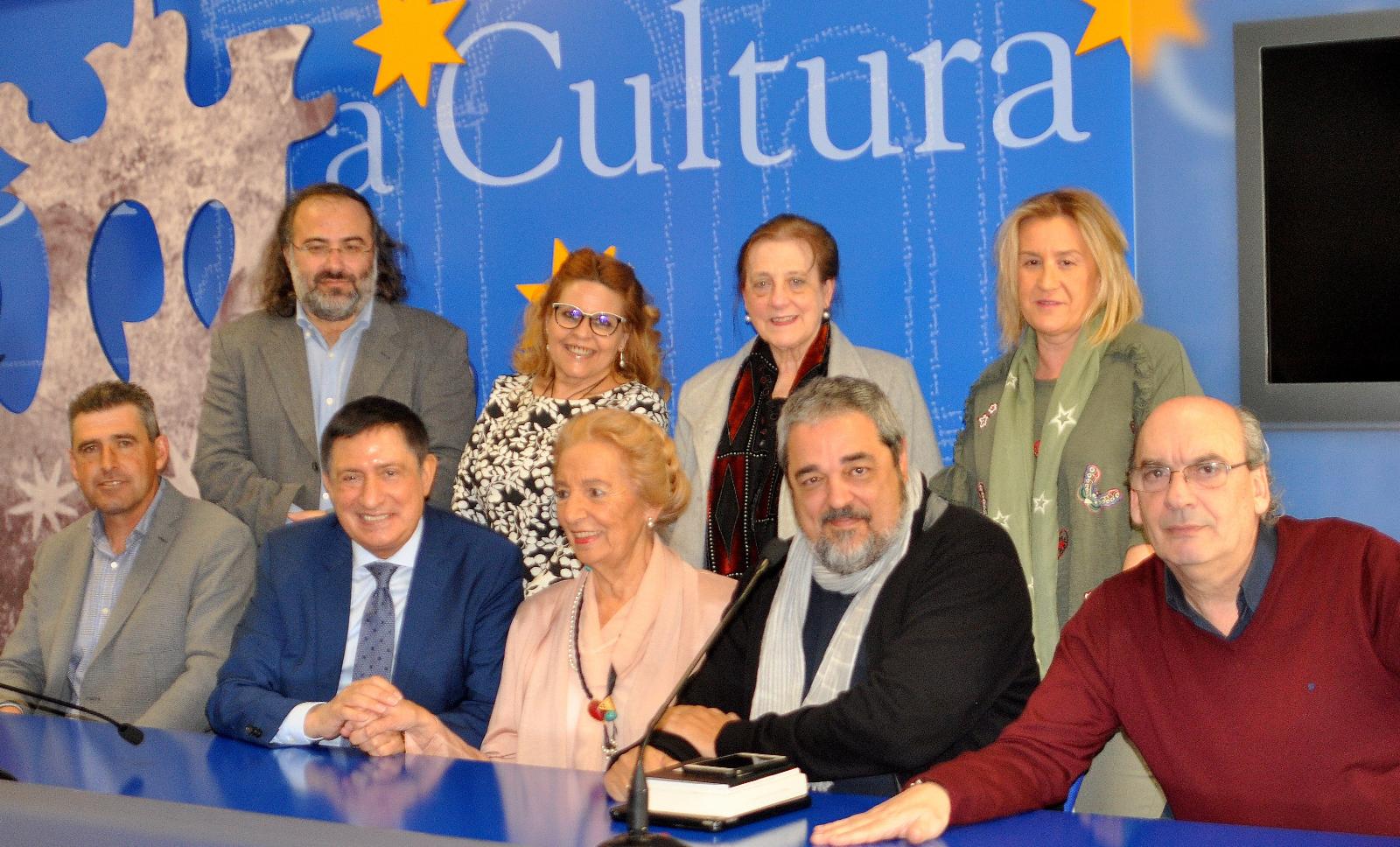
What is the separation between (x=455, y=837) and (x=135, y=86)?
3.81 metres

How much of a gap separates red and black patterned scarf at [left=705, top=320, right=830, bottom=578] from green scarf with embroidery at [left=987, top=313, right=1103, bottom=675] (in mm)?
490

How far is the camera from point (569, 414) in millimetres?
3576

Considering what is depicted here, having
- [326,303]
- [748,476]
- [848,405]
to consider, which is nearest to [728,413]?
[748,476]

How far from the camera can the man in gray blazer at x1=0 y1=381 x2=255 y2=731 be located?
3555 millimetres

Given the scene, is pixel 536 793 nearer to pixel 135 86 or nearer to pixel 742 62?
pixel 742 62

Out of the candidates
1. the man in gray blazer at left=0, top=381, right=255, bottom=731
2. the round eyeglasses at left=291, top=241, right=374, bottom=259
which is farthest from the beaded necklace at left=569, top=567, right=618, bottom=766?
the round eyeglasses at left=291, top=241, right=374, bottom=259

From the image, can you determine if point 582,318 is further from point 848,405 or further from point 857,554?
point 857,554

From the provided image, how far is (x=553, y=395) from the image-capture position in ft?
12.1

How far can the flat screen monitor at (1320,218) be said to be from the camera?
133 inches

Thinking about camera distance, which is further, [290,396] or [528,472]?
[290,396]

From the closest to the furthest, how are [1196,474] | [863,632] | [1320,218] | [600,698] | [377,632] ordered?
1. [1196,474]
2. [863,632]
3. [600,698]
4. [377,632]
5. [1320,218]

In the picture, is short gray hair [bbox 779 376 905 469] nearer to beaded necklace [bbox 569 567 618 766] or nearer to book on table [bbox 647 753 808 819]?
beaded necklace [bbox 569 567 618 766]

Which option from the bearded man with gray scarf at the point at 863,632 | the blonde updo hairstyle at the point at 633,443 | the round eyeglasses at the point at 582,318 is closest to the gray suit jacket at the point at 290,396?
the round eyeglasses at the point at 582,318

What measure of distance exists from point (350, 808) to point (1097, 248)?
1.98m
